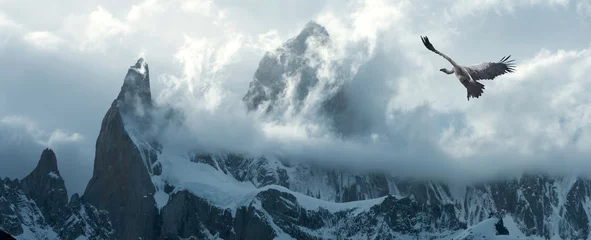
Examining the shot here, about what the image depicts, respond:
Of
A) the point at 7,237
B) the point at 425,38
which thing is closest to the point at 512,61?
the point at 425,38

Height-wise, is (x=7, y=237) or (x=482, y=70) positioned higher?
(x=482, y=70)

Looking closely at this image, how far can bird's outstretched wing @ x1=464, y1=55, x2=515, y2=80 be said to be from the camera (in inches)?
3196

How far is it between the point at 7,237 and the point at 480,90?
27381mm

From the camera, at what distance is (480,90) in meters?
79.7

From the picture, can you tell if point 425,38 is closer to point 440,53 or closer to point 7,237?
point 440,53

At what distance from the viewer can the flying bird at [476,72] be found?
3142 inches

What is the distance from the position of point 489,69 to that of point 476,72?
4.61 ft

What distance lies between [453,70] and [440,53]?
11.9 feet

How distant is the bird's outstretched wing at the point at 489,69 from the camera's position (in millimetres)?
81188

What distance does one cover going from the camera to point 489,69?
8262 centimetres

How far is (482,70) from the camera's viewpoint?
82.2 metres

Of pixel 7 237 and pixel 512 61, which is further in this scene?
pixel 512 61

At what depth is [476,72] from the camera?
8156 cm

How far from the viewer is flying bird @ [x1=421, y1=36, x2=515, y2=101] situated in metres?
79.8
